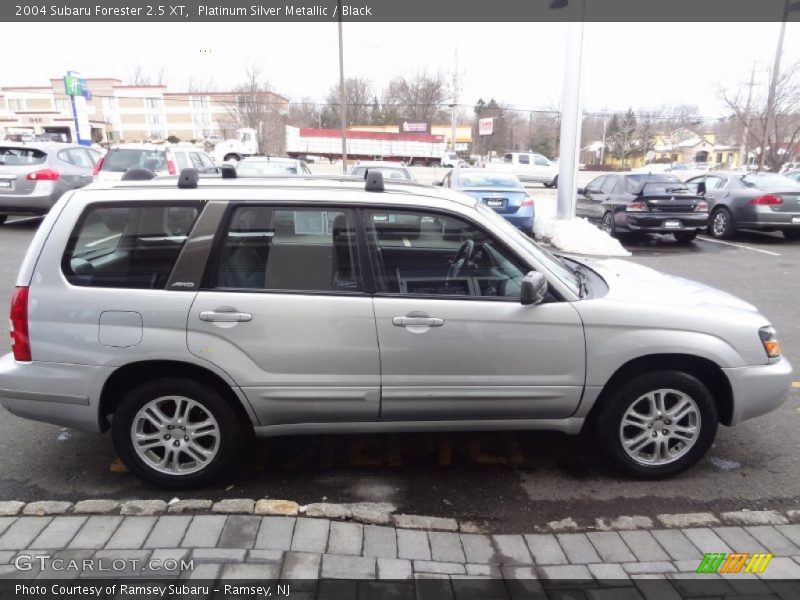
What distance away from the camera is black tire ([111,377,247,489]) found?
3.06 m

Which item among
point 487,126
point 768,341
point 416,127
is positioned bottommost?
point 768,341

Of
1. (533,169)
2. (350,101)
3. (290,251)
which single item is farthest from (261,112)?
(290,251)

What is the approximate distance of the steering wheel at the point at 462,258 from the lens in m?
3.26

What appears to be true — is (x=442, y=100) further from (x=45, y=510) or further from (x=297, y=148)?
(x=45, y=510)

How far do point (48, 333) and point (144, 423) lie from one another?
697 millimetres

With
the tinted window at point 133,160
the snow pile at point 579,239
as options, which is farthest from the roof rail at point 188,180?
the tinted window at point 133,160

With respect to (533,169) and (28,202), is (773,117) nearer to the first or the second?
(533,169)

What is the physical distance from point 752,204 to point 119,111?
90254 millimetres

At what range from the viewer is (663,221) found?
1184cm

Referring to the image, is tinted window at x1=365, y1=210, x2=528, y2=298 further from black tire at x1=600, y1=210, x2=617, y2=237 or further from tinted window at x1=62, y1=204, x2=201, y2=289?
black tire at x1=600, y1=210, x2=617, y2=237

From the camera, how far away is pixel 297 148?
4888 centimetres

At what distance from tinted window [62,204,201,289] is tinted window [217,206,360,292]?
0.29 metres

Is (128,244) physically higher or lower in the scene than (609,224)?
higher

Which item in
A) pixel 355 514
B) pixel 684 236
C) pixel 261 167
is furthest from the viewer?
pixel 261 167
